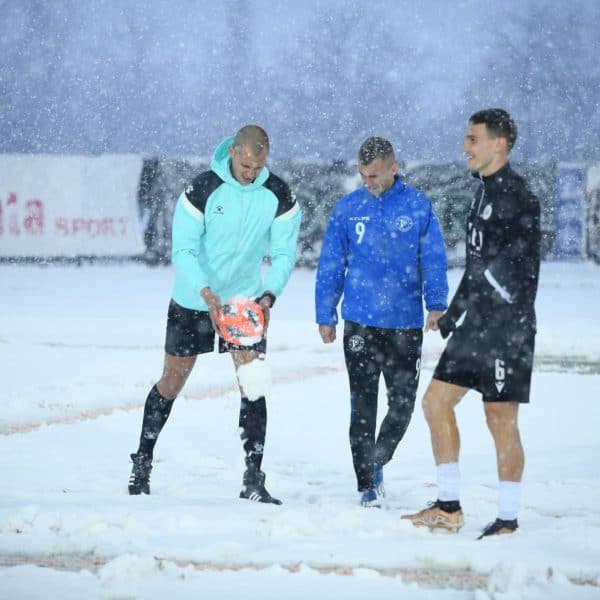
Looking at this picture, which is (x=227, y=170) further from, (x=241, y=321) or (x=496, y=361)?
(x=496, y=361)

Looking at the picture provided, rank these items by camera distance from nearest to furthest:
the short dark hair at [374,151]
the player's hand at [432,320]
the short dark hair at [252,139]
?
the player's hand at [432,320]
the short dark hair at [252,139]
the short dark hair at [374,151]

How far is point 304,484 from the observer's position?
6.27 metres

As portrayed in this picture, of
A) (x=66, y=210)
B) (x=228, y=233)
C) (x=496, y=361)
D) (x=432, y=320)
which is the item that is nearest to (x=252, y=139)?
(x=228, y=233)

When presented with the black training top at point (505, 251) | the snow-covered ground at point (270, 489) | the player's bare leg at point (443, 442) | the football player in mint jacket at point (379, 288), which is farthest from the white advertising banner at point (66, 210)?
the black training top at point (505, 251)

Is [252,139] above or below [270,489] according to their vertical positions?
above

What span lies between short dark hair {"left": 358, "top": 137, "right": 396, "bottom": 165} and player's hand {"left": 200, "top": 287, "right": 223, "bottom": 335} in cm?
101

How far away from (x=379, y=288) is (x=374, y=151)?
71cm

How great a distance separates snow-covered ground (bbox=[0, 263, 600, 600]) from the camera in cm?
410

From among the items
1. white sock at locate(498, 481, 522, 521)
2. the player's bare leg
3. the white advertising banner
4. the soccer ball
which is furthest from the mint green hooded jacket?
the white advertising banner

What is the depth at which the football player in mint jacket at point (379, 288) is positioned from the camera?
5797 mm

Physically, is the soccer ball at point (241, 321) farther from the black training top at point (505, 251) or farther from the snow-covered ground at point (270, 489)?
the black training top at point (505, 251)

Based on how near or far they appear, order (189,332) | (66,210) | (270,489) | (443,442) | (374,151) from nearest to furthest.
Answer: (443,442) → (374,151) → (189,332) → (270,489) → (66,210)

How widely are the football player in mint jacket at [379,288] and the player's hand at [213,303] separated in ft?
1.80

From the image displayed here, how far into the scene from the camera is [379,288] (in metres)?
5.82
